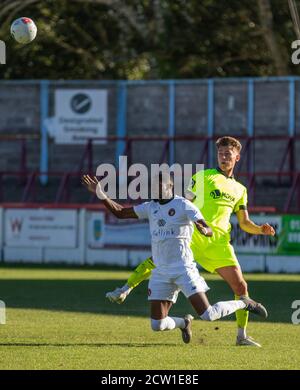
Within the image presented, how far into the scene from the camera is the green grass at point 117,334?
37.9 feet

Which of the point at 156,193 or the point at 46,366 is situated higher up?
the point at 156,193

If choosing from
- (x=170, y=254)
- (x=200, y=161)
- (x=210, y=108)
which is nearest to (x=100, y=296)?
(x=170, y=254)

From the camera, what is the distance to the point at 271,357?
472 inches

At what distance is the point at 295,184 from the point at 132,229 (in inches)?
176

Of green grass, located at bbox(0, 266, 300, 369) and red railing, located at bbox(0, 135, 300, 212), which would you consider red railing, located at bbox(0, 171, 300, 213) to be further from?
green grass, located at bbox(0, 266, 300, 369)

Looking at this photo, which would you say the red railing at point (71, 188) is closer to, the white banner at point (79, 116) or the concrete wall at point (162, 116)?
the concrete wall at point (162, 116)

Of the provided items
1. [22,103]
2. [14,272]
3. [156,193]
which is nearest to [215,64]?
[22,103]

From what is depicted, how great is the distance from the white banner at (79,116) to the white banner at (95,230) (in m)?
7.08

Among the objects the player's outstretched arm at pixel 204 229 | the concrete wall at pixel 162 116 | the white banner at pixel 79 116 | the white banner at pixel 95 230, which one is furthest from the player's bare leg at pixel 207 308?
the white banner at pixel 79 116

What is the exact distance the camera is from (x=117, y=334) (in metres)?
14.1

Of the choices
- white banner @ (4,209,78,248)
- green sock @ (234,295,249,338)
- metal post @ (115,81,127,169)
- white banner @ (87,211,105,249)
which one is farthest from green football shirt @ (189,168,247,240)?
metal post @ (115,81,127,169)

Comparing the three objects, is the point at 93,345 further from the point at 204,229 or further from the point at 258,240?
the point at 258,240

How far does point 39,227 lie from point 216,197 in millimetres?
15781
